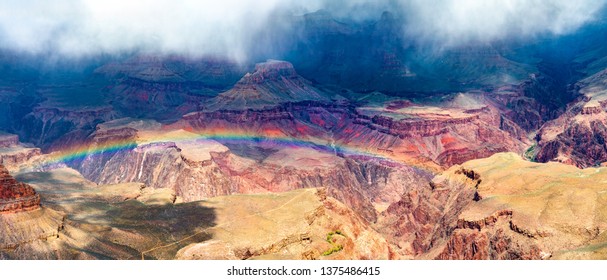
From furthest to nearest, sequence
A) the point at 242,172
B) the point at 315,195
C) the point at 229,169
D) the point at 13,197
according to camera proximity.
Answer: the point at 242,172 < the point at 229,169 < the point at 315,195 < the point at 13,197

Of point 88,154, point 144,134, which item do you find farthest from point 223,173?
point 88,154

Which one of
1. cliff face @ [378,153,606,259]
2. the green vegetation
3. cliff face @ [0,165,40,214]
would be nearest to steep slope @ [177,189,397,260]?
the green vegetation

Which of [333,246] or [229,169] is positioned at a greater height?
[333,246]

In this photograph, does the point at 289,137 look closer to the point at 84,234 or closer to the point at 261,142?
the point at 261,142

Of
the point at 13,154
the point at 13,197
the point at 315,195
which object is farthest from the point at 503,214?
the point at 13,154

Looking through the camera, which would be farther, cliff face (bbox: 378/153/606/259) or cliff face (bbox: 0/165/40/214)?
cliff face (bbox: 378/153/606/259)

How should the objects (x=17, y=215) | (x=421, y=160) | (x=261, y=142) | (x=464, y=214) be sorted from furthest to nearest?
(x=261, y=142) → (x=421, y=160) → (x=464, y=214) → (x=17, y=215)

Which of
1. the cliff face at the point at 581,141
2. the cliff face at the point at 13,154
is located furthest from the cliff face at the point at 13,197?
the cliff face at the point at 581,141

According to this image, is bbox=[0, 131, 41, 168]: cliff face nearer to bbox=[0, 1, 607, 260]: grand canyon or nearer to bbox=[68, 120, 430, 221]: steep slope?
→ bbox=[0, 1, 607, 260]: grand canyon

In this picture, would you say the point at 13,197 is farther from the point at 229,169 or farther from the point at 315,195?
the point at 229,169
